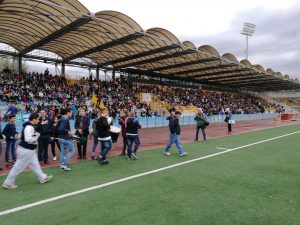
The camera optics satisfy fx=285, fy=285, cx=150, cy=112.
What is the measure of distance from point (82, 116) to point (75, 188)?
12.5 feet

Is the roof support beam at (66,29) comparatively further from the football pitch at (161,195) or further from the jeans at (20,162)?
the jeans at (20,162)

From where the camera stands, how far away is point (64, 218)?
4.41 metres

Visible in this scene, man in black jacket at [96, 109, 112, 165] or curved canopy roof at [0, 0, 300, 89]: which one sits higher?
curved canopy roof at [0, 0, 300, 89]

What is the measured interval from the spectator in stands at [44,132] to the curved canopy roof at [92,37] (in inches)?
360

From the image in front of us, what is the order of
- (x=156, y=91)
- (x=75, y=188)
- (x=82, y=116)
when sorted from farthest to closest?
(x=156, y=91) → (x=82, y=116) → (x=75, y=188)

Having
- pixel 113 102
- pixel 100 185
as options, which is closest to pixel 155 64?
pixel 113 102

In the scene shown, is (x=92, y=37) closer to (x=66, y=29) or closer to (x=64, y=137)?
(x=66, y=29)

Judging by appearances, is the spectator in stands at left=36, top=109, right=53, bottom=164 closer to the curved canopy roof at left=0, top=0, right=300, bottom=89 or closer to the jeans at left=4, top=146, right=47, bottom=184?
the jeans at left=4, top=146, right=47, bottom=184

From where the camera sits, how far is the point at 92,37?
24.2 meters

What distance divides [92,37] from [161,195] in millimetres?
20974

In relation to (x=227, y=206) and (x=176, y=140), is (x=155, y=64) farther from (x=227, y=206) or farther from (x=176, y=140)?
(x=227, y=206)

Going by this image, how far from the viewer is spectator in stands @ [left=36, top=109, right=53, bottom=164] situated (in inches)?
336

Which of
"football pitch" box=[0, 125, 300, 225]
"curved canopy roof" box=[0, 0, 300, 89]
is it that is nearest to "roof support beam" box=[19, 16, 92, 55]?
"curved canopy roof" box=[0, 0, 300, 89]

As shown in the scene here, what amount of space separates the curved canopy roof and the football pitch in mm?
11842
